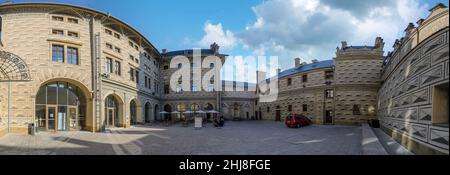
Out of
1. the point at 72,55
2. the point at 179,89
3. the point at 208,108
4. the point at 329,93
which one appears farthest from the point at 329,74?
the point at 72,55

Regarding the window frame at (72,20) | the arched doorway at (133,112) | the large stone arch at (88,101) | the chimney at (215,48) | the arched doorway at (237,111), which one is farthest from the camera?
the arched doorway at (237,111)

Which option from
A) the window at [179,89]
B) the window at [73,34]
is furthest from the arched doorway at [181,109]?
the window at [73,34]

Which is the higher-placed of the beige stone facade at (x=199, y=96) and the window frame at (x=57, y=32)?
the window frame at (x=57, y=32)

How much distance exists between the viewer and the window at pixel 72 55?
18.1 metres

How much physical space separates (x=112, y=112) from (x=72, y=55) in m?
6.40

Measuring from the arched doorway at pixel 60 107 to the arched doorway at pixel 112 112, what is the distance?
7.36 feet

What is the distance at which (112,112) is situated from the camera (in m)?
22.1

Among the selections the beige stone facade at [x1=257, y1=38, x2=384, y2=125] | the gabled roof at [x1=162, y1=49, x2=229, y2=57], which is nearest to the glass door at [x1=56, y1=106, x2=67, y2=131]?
the gabled roof at [x1=162, y1=49, x2=229, y2=57]

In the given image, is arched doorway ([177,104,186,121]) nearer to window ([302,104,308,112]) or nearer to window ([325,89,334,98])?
window ([302,104,308,112])

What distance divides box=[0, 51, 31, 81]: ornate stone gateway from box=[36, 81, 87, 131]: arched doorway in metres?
1.41

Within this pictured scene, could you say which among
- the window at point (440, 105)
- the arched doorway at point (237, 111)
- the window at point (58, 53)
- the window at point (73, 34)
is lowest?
the arched doorway at point (237, 111)

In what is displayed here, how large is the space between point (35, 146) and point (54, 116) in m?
7.77

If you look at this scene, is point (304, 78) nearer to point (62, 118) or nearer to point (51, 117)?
point (62, 118)

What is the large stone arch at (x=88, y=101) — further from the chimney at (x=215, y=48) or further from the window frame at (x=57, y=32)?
the chimney at (x=215, y=48)
